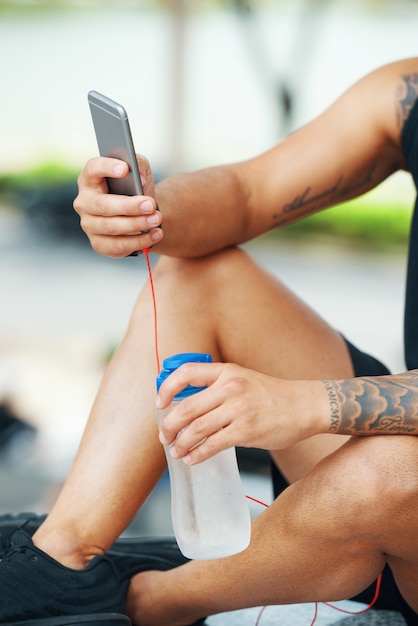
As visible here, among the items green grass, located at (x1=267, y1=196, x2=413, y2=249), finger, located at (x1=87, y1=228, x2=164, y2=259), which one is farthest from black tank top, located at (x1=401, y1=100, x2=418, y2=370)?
green grass, located at (x1=267, y1=196, x2=413, y2=249)

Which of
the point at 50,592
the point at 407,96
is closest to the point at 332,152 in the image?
the point at 407,96

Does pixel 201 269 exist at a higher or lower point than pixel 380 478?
higher

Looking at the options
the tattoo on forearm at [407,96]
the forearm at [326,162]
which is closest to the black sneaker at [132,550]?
the forearm at [326,162]

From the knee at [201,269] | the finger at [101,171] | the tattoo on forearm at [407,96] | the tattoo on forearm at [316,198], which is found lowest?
the knee at [201,269]

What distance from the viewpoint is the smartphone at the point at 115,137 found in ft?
4.23

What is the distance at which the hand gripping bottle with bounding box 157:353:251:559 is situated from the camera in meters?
1.43

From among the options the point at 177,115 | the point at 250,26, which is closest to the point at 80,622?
the point at 177,115

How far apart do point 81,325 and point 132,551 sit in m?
4.31

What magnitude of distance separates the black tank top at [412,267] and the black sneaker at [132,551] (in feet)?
1.94

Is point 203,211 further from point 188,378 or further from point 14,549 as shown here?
point 14,549

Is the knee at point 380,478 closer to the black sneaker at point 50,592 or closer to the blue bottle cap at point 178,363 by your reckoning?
the blue bottle cap at point 178,363

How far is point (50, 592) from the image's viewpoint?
1.48 metres

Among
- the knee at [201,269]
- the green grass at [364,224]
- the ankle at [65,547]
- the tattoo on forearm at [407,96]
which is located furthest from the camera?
the green grass at [364,224]

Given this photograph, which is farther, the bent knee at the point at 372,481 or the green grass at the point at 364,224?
the green grass at the point at 364,224
